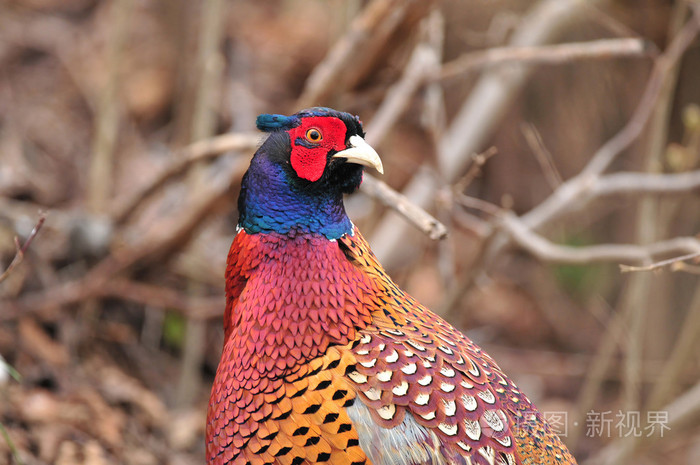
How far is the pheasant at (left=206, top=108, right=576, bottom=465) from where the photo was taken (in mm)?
2285

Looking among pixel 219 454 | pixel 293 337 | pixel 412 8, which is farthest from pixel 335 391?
pixel 412 8

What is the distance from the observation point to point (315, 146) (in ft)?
7.72

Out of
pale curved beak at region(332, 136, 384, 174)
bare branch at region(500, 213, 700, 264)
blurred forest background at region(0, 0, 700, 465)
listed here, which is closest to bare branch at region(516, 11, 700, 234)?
blurred forest background at region(0, 0, 700, 465)

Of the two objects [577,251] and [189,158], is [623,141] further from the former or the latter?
[189,158]

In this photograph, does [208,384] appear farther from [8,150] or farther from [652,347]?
[652,347]

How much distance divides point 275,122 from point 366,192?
2.17 ft

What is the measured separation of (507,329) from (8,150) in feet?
16.2

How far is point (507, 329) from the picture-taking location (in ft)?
24.6

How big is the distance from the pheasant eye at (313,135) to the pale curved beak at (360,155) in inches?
3.2

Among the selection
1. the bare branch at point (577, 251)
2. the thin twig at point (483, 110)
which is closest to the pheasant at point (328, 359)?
the bare branch at point (577, 251)

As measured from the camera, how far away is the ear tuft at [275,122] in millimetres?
2408

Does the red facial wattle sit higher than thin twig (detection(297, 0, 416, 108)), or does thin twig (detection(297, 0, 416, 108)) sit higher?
thin twig (detection(297, 0, 416, 108))

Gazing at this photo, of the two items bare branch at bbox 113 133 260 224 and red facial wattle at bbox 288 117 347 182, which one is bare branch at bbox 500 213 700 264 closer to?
bare branch at bbox 113 133 260 224

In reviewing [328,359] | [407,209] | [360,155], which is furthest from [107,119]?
[328,359]
